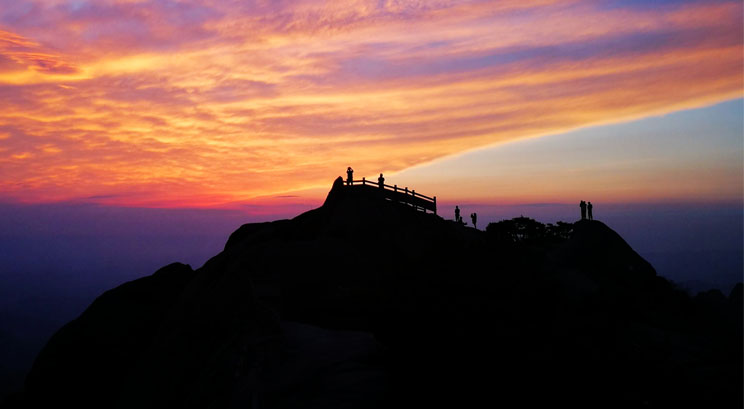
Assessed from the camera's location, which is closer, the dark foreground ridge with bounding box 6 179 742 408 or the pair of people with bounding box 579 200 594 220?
the dark foreground ridge with bounding box 6 179 742 408

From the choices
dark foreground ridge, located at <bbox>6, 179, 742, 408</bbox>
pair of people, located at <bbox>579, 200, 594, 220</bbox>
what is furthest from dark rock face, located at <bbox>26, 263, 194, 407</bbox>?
pair of people, located at <bbox>579, 200, 594, 220</bbox>

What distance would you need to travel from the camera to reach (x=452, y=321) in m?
20.3

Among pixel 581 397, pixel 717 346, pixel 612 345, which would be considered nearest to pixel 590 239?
pixel 717 346

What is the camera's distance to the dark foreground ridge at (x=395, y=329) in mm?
16250

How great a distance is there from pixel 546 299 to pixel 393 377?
11447 millimetres

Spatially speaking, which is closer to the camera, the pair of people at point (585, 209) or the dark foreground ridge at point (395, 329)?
the dark foreground ridge at point (395, 329)

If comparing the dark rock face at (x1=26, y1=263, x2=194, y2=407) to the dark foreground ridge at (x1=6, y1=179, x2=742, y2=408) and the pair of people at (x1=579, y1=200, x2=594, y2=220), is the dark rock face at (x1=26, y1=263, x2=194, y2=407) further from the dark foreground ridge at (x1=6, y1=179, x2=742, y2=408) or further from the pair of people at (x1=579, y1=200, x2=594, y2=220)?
the pair of people at (x1=579, y1=200, x2=594, y2=220)

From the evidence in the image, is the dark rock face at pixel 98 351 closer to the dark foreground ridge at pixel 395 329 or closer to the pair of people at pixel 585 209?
the dark foreground ridge at pixel 395 329

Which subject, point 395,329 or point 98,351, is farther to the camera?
point 98,351

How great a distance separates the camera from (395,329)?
21500 mm

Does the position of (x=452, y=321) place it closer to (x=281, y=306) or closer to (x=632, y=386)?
(x=632, y=386)

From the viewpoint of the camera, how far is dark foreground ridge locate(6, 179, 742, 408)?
640 inches

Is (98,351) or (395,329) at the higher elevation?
(395,329)

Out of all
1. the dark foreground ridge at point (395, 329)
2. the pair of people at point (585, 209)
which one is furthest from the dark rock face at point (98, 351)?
the pair of people at point (585, 209)
